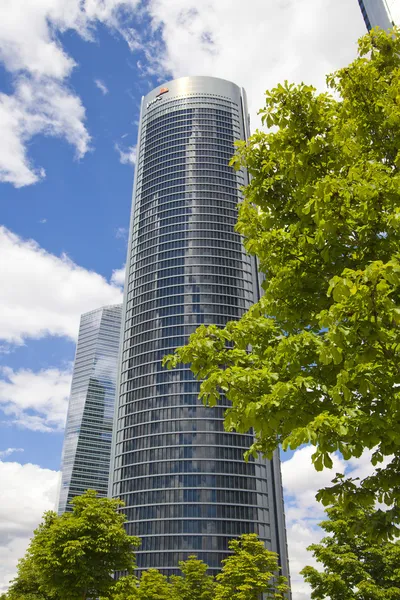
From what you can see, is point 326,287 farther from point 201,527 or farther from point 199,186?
point 199,186

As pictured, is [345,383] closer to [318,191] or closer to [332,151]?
[318,191]

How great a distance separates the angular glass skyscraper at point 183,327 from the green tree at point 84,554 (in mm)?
71383

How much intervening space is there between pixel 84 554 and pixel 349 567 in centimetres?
1647

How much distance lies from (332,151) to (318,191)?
1565 millimetres

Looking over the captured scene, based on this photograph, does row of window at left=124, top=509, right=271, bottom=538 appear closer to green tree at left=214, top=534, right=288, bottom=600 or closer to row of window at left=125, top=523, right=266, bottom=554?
row of window at left=125, top=523, right=266, bottom=554

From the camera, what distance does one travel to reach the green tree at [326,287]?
6.29 m

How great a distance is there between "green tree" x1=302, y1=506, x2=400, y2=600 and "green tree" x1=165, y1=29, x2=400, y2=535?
25984 millimetres

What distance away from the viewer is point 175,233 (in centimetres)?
12875

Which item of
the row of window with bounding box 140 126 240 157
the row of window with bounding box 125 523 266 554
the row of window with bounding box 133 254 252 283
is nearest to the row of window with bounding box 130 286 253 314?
the row of window with bounding box 133 254 252 283

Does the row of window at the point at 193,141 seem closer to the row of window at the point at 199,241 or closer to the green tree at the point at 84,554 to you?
the row of window at the point at 199,241

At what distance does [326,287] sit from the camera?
7988 mm

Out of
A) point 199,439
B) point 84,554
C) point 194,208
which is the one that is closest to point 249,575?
point 84,554

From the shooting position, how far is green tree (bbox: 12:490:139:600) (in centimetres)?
2811

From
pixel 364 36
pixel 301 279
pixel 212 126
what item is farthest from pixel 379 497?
pixel 212 126
